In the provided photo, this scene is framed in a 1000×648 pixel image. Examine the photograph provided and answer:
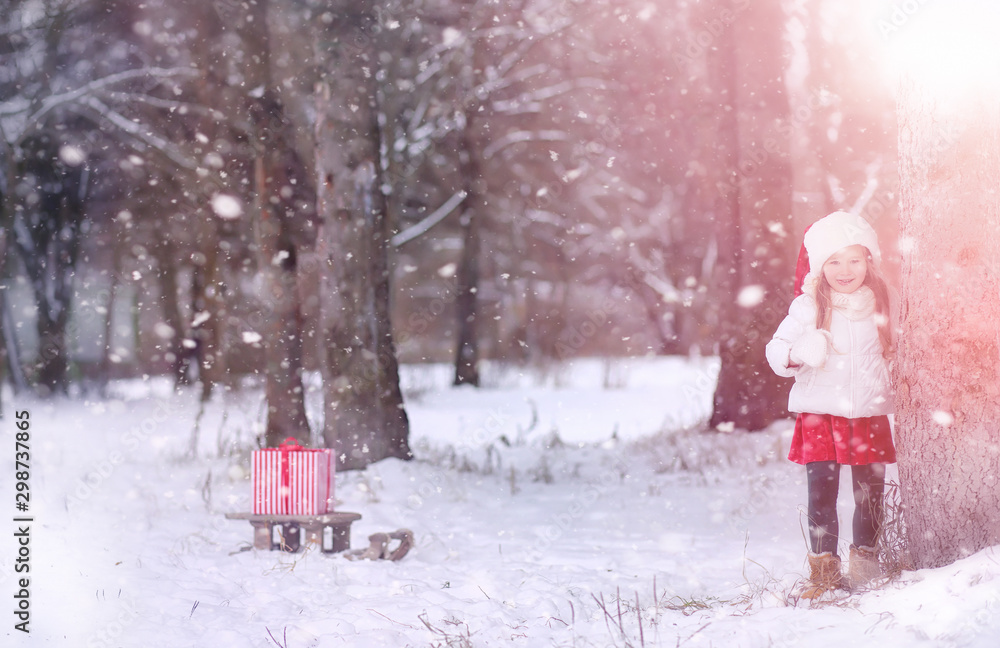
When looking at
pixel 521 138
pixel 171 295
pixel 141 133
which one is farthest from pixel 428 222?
pixel 171 295

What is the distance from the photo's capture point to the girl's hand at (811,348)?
384 centimetres

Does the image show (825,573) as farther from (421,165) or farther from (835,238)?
(421,165)

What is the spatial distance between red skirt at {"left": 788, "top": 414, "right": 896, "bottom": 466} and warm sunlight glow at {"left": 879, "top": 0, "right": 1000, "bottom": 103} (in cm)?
141

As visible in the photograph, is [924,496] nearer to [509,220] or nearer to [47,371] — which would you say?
[509,220]

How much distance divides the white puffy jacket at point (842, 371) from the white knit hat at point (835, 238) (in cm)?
18

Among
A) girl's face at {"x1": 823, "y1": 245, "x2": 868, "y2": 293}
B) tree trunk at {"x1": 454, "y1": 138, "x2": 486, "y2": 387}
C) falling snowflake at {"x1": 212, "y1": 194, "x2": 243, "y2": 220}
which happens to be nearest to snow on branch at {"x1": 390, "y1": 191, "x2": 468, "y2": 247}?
tree trunk at {"x1": 454, "y1": 138, "x2": 486, "y2": 387}

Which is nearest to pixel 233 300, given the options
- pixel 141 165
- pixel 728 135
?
pixel 141 165

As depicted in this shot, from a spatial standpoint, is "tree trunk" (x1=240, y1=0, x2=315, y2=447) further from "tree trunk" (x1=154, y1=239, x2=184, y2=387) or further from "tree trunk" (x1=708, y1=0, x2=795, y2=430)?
"tree trunk" (x1=154, y1=239, x2=184, y2=387)

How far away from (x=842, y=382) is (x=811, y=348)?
21cm

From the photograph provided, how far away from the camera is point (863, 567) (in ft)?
12.5

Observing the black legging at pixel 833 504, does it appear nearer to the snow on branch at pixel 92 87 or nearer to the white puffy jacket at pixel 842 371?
the white puffy jacket at pixel 842 371

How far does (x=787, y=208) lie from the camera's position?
9031mm

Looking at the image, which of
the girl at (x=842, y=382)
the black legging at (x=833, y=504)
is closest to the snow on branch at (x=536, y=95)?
the girl at (x=842, y=382)

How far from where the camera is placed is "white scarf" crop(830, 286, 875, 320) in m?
3.94
